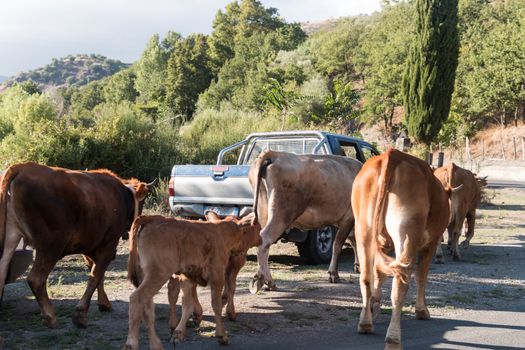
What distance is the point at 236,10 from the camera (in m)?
92.9

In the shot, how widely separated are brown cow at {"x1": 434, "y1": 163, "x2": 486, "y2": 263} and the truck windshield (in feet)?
8.01

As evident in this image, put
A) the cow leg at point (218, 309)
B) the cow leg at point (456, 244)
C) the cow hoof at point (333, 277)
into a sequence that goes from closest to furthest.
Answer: the cow leg at point (218, 309) → the cow hoof at point (333, 277) → the cow leg at point (456, 244)

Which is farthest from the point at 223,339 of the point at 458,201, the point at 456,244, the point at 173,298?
the point at 458,201

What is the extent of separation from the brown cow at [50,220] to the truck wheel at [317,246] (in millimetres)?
4519

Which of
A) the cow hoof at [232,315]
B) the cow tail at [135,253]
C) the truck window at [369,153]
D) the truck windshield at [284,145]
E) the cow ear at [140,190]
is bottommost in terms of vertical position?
the cow hoof at [232,315]

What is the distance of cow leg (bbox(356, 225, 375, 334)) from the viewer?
636 cm

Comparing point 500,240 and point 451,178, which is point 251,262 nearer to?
point 451,178

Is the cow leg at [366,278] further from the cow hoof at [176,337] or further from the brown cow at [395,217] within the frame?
the cow hoof at [176,337]

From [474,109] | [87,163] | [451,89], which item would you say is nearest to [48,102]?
[87,163]

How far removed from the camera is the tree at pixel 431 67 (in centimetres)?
2956

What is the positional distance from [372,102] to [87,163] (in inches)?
2213

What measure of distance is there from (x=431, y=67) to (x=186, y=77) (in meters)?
41.5

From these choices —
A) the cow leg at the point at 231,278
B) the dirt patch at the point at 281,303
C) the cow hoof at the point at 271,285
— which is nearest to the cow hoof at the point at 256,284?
the dirt patch at the point at 281,303

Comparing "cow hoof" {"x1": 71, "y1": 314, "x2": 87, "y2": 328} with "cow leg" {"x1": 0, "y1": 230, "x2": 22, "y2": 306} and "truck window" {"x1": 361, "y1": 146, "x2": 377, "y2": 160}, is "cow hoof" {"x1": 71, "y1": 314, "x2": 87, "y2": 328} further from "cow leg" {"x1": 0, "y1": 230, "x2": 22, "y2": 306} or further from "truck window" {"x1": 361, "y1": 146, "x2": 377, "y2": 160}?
"truck window" {"x1": 361, "y1": 146, "x2": 377, "y2": 160}
